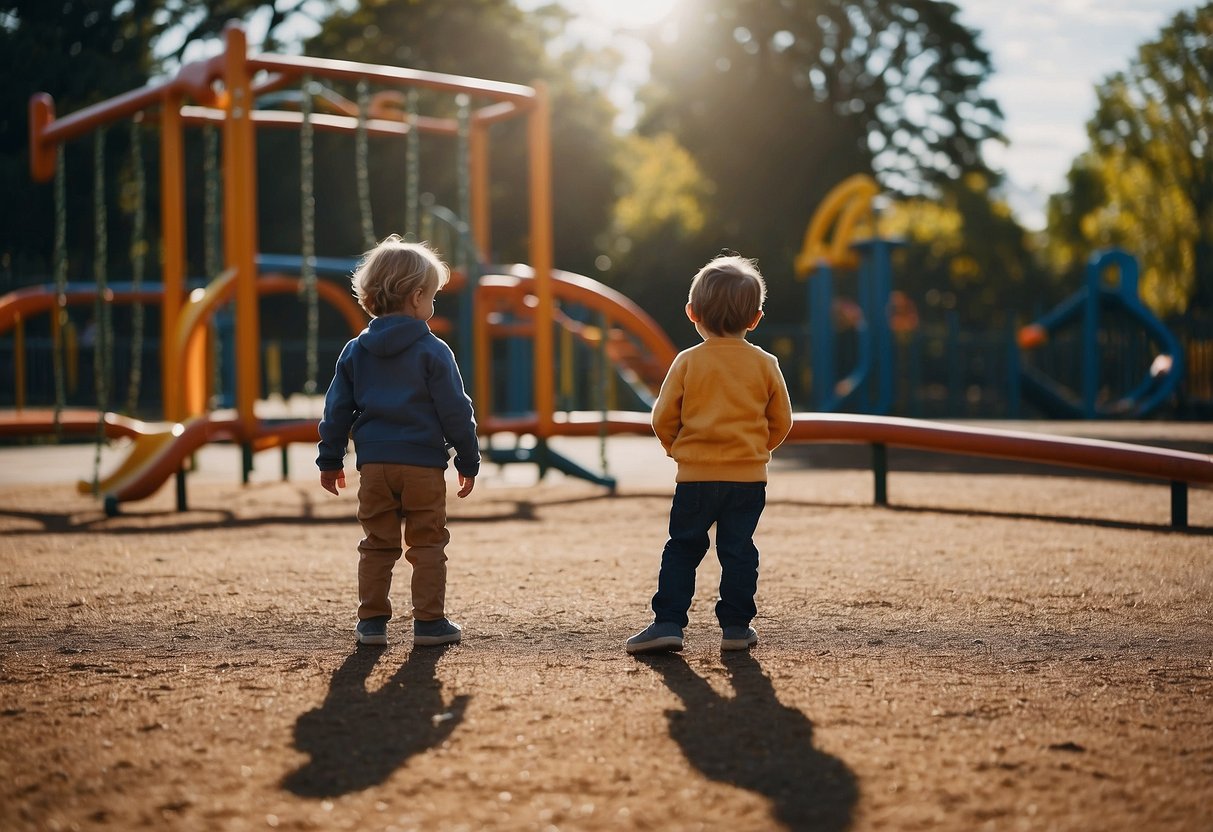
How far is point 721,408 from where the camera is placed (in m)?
3.79

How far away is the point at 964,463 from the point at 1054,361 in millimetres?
13436

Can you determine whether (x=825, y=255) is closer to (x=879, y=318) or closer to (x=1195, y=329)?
(x=879, y=318)

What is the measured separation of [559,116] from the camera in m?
32.6

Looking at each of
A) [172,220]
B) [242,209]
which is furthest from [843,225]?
[242,209]

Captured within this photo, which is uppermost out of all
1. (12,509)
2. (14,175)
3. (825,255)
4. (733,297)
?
(14,175)

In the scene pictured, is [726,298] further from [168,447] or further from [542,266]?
[542,266]

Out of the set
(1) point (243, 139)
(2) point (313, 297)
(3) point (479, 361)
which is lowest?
(3) point (479, 361)

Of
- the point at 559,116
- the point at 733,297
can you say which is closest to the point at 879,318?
the point at 733,297

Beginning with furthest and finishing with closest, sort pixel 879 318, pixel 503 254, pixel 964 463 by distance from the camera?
pixel 503 254, pixel 879 318, pixel 964 463

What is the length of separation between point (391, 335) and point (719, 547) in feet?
3.73

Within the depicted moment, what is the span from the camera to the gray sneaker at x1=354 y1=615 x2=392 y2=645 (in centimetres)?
388

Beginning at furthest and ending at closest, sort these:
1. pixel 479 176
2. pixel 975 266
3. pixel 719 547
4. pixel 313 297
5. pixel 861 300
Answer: pixel 975 266 → pixel 861 300 → pixel 479 176 → pixel 313 297 → pixel 719 547

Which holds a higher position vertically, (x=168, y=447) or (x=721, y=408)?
(x=721, y=408)

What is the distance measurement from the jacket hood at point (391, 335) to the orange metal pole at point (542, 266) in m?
5.24
